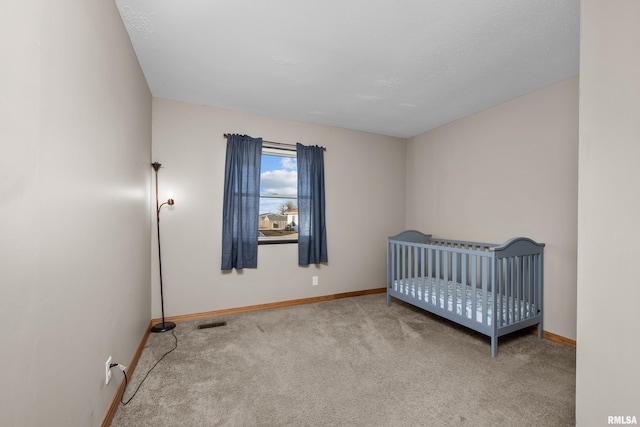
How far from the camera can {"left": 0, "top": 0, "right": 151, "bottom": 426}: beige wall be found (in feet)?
2.47

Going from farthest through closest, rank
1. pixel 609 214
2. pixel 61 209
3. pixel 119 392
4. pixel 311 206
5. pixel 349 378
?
pixel 311 206, pixel 349 378, pixel 119 392, pixel 609 214, pixel 61 209

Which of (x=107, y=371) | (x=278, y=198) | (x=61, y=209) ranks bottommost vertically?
(x=107, y=371)

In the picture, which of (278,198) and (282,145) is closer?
(282,145)

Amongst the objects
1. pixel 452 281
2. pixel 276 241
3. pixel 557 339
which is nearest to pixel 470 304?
pixel 452 281

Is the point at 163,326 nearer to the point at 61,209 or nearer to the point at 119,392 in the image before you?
the point at 119,392

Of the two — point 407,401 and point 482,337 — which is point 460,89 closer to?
point 482,337

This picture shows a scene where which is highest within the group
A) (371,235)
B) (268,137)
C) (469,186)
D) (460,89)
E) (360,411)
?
(460,89)

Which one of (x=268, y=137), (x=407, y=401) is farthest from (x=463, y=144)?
(x=407, y=401)

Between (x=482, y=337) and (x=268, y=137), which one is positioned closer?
(x=482, y=337)

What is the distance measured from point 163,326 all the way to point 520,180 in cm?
388

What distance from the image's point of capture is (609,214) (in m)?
1.11

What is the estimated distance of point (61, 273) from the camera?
1.01 meters

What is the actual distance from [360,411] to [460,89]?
279 cm

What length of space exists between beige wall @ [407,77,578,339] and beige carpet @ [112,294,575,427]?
0.76 metres
